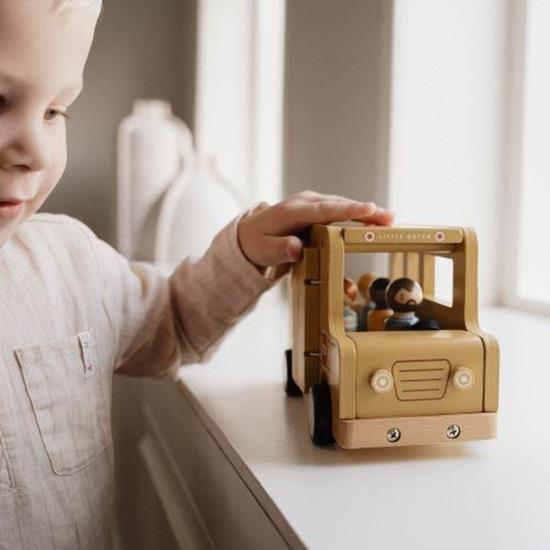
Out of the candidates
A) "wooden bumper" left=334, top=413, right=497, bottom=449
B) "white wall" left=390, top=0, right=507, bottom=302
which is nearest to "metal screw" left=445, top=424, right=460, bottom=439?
"wooden bumper" left=334, top=413, right=497, bottom=449

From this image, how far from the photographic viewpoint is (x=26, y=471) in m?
0.62

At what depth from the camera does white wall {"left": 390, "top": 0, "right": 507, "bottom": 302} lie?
0.98m

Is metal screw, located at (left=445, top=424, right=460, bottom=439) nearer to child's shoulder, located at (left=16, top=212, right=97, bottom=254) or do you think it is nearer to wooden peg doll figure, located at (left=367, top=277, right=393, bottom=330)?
wooden peg doll figure, located at (left=367, top=277, right=393, bottom=330)

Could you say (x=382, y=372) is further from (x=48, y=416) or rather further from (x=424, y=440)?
(x=48, y=416)

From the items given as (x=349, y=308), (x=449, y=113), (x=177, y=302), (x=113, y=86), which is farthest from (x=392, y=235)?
(x=113, y=86)

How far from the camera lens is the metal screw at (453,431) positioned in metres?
0.52

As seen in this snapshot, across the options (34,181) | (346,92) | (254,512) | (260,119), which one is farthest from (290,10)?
(254,512)

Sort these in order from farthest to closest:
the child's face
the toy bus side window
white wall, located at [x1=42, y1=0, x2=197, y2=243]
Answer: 1. white wall, located at [x1=42, y1=0, x2=197, y2=243]
2. the toy bus side window
3. the child's face

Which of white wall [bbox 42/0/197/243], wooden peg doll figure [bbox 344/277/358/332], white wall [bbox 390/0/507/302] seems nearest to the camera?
wooden peg doll figure [bbox 344/277/358/332]

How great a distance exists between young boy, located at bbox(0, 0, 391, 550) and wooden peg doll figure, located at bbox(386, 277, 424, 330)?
6 cm

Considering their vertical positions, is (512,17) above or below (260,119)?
above

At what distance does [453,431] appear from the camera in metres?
0.53

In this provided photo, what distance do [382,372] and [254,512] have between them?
0.13 metres

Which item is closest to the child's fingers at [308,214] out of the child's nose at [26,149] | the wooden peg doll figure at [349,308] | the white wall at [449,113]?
the wooden peg doll figure at [349,308]
